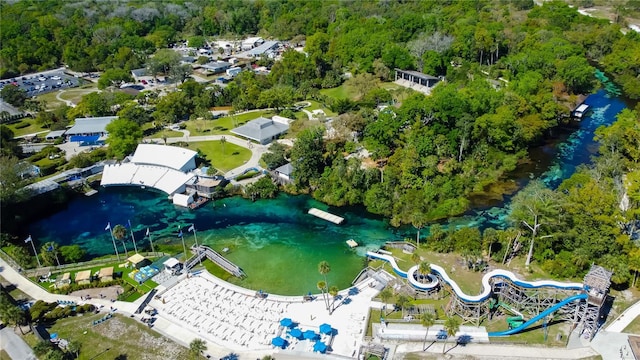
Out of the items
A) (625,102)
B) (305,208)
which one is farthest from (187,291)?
(625,102)

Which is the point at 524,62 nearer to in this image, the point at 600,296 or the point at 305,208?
the point at 305,208

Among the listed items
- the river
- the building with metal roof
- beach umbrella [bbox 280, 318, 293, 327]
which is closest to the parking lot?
the river

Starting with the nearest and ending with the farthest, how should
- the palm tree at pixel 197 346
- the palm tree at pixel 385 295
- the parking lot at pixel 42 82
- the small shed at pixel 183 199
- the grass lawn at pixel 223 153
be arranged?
the palm tree at pixel 197 346 → the palm tree at pixel 385 295 → the small shed at pixel 183 199 → the grass lawn at pixel 223 153 → the parking lot at pixel 42 82

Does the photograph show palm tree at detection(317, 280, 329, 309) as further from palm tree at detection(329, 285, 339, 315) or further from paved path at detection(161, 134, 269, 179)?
paved path at detection(161, 134, 269, 179)

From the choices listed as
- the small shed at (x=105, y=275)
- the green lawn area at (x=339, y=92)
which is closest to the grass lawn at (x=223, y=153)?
the small shed at (x=105, y=275)

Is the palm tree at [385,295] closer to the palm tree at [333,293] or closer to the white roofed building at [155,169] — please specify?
the palm tree at [333,293]

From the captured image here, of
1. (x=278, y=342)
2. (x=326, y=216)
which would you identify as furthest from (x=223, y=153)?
(x=278, y=342)

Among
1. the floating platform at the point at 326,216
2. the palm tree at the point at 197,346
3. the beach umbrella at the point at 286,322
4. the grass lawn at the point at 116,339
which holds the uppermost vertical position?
the palm tree at the point at 197,346
